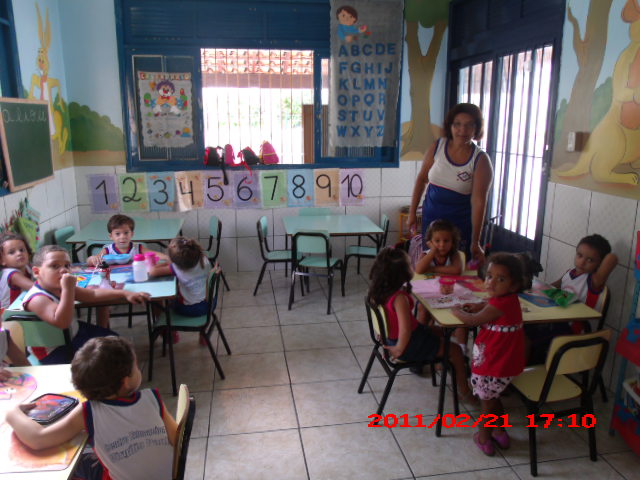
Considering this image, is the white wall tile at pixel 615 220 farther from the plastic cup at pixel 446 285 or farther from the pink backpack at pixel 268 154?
the pink backpack at pixel 268 154

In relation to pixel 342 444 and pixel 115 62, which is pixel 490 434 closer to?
pixel 342 444

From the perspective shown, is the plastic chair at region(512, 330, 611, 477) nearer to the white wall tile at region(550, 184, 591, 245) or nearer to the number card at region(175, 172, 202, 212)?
the white wall tile at region(550, 184, 591, 245)

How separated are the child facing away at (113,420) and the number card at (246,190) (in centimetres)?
384

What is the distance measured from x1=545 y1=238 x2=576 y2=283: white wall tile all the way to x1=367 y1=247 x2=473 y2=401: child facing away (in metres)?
1.34

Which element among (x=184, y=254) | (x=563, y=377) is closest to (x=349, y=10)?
(x=184, y=254)

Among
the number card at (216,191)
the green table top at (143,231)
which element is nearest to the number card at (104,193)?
the green table top at (143,231)

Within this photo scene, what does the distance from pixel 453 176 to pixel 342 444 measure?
192 cm

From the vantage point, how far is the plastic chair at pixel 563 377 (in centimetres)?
223

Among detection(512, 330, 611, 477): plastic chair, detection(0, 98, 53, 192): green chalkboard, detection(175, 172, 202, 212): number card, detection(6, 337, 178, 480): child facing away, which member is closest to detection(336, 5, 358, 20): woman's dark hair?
detection(175, 172, 202, 212): number card

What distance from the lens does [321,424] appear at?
2850mm

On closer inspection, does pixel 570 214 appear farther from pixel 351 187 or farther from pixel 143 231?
pixel 143 231

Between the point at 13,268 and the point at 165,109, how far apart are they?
105 inches

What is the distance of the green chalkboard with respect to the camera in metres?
3.53

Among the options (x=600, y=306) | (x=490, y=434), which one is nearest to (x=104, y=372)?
(x=490, y=434)
